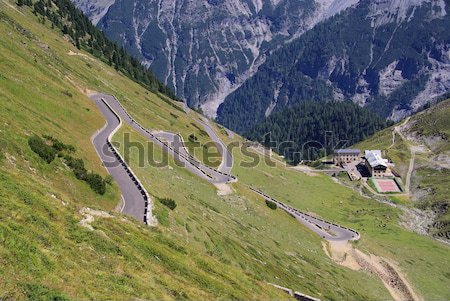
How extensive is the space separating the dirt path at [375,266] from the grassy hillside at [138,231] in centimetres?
213

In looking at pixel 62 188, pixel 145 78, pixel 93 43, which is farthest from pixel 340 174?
pixel 62 188

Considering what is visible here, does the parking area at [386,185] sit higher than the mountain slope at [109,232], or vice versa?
the parking area at [386,185]

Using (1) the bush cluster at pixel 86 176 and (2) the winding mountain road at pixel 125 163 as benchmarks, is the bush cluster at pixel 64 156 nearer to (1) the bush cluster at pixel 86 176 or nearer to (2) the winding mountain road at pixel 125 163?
(1) the bush cluster at pixel 86 176

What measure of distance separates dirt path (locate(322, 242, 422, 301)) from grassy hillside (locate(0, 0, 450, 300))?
6.98 feet

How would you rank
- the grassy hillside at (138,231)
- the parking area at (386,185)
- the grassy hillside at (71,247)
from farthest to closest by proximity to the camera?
the parking area at (386,185)
the grassy hillside at (138,231)
the grassy hillside at (71,247)

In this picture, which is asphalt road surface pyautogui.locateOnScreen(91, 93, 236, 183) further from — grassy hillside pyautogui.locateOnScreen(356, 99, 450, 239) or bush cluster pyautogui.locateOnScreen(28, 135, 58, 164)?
grassy hillside pyautogui.locateOnScreen(356, 99, 450, 239)

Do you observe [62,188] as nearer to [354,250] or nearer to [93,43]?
[354,250]

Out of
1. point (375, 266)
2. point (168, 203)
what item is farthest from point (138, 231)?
point (375, 266)

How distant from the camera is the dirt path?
220ft

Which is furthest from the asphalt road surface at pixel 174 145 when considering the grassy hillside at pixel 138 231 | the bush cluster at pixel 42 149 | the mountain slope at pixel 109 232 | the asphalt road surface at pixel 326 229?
the bush cluster at pixel 42 149

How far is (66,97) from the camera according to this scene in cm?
7094

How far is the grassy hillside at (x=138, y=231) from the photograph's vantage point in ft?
72.3

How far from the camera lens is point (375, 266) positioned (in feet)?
246

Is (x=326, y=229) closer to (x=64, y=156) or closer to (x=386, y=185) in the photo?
(x=64, y=156)
